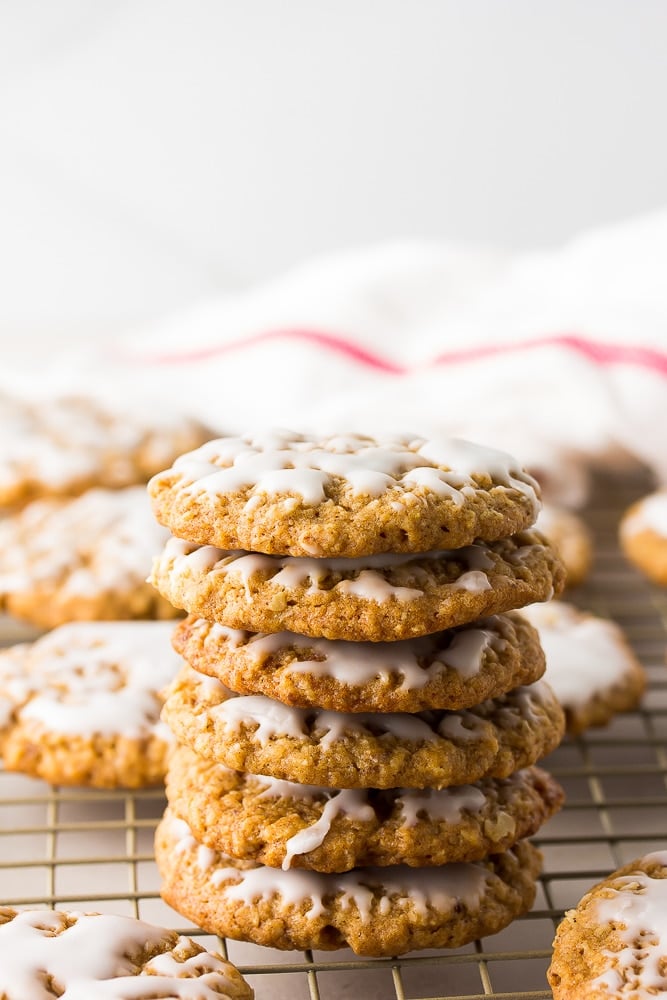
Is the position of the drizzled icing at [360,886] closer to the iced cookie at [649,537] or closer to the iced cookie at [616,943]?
the iced cookie at [616,943]

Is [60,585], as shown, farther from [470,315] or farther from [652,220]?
[652,220]

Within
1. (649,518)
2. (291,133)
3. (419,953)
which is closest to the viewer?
(419,953)

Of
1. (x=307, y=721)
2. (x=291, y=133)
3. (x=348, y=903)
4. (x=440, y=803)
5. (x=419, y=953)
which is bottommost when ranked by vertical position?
(x=419, y=953)

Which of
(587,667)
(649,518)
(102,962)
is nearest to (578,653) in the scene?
(587,667)

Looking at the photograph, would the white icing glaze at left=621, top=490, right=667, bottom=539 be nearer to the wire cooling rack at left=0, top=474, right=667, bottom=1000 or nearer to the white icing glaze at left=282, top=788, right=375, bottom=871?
the wire cooling rack at left=0, top=474, right=667, bottom=1000

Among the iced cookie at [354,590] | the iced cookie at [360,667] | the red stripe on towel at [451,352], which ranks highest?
the iced cookie at [354,590]

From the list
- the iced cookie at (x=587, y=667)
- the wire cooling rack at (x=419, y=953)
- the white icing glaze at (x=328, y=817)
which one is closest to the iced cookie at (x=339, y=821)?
the white icing glaze at (x=328, y=817)

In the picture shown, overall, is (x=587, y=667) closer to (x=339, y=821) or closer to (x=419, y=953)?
(x=419, y=953)
